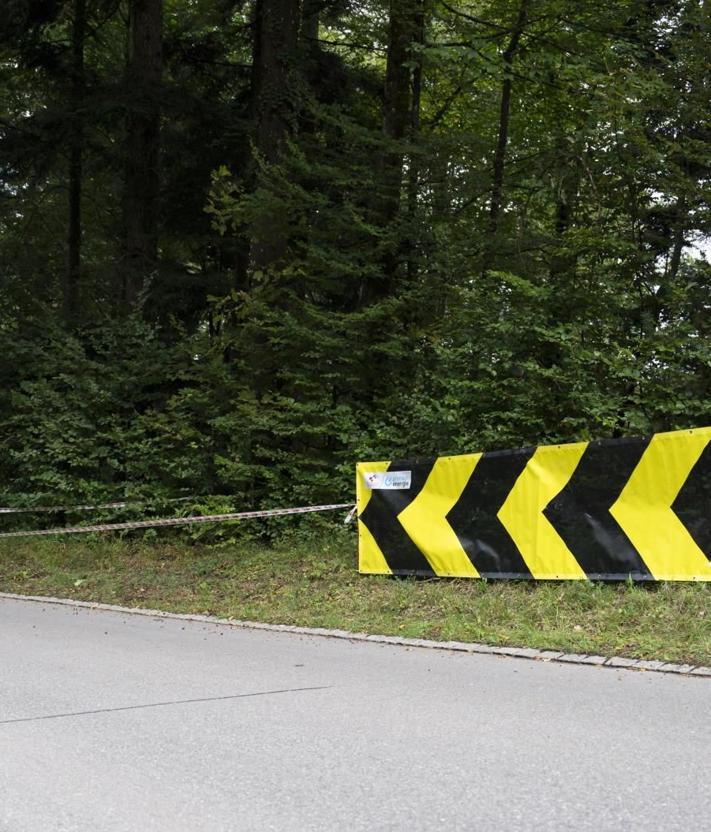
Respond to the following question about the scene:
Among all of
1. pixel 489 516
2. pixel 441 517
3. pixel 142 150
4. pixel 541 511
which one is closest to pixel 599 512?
pixel 541 511

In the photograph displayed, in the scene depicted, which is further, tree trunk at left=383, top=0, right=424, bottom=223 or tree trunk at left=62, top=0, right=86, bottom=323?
tree trunk at left=62, top=0, right=86, bottom=323

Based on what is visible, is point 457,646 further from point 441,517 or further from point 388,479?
point 388,479

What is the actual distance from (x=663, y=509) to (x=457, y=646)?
227 cm

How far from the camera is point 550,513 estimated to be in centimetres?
843

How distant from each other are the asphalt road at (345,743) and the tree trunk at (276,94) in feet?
27.7

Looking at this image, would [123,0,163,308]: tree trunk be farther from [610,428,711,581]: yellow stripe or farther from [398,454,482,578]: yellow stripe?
[610,428,711,581]: yellow stripe

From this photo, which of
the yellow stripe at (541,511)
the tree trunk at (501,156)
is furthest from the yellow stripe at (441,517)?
the tree trunk at (501,156)

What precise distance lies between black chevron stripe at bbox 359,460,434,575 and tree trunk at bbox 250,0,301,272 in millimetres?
5783

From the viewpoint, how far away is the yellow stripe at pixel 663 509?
297 inches

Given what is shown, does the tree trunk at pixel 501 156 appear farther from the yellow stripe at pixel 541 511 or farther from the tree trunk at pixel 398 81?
the yellow stripe at pixel 541 511

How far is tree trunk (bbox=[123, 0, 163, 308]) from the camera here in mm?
17062

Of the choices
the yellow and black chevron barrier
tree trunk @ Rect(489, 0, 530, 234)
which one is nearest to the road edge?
the yellow and black chevron barrier

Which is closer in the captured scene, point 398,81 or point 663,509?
point 663,509

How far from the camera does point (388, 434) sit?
38.9ft
